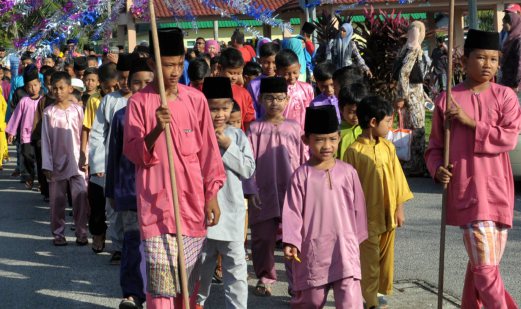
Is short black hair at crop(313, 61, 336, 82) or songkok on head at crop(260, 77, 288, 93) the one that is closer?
songkok on head at crop(260, 77, 288, 93)

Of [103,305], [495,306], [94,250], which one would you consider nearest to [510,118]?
[495,306]

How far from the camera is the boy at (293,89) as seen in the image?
364 inches

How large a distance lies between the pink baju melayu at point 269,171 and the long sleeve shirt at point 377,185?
82 centimetres

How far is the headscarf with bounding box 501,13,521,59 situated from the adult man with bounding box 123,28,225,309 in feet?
32.9

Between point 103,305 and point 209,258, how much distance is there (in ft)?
4.08

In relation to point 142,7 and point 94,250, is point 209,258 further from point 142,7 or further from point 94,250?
point 94,250

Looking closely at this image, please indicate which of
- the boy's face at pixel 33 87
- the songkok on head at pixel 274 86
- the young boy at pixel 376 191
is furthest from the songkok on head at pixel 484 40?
the boy's face at pixel 33 87

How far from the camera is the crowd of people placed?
5750 mm

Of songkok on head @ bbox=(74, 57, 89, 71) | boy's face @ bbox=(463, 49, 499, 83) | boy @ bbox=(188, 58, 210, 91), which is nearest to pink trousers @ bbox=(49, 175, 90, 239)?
boy @ bbox=(188, 58, 210, 91)

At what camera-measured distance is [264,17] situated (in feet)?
32.2

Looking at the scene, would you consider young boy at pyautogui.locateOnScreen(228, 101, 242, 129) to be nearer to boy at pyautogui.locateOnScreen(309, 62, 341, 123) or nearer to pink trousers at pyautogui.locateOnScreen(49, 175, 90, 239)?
boy at pyautogui.locateOnScreen(309, 62, 341, 123)

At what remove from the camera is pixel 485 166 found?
632 cm

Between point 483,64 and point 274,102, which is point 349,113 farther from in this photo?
point 483,64

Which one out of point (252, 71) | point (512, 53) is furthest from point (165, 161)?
point (512, 53)
